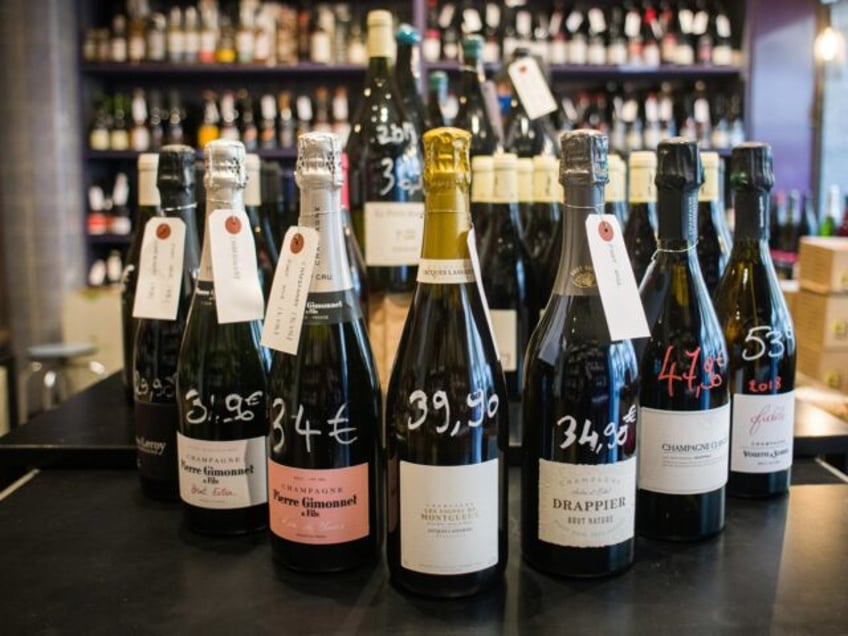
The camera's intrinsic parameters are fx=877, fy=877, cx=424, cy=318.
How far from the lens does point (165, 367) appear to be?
934 millimetres

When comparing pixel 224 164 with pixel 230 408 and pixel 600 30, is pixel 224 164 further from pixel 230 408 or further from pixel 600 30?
pixel 600 30

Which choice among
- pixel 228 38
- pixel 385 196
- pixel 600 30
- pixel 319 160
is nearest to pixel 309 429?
pixel 319 160

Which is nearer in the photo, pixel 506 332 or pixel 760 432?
pixel 760 432

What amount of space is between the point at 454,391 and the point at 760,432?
379 mm

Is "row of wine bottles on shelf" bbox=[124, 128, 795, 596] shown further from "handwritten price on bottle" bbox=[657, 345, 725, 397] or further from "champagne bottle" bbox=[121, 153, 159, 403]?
"champagne bottle" bbox=[121, 153, 159, 403]

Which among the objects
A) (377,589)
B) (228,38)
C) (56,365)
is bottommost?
(56,365)

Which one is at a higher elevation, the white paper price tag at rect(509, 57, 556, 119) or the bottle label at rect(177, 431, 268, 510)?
the white paper price tag at rect(509, 57, 556, 119)

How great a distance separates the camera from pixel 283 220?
4.49 feet

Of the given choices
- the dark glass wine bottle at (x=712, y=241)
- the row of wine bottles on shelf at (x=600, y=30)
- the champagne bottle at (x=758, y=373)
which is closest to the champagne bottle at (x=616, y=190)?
the dark glass wine bottle at (x=712, y=241)

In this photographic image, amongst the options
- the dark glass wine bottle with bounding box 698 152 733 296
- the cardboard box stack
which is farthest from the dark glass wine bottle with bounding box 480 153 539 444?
the cardboard box stack

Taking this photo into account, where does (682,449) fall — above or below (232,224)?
below

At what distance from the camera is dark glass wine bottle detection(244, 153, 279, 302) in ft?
3.37

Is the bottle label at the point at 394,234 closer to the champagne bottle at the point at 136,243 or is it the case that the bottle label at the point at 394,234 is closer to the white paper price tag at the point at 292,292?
the champagne bottle at the point at 136,243

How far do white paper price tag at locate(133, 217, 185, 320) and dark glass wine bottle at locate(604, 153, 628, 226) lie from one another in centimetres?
51
